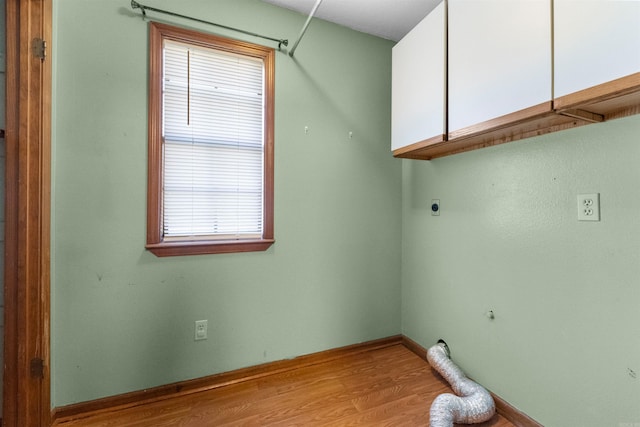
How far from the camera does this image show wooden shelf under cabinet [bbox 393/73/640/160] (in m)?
0.98

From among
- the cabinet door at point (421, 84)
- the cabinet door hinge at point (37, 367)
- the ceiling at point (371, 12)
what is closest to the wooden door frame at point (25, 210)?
the cabinet door hinge at point (37, 367)

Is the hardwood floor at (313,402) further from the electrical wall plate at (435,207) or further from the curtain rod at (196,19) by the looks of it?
the curtain rod at (196,19)

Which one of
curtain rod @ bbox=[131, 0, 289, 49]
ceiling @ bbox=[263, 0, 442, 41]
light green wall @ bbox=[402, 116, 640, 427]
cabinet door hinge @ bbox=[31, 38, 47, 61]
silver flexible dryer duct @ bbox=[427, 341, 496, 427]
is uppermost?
ceiling @ bbox=[263, 0, 442, 41]

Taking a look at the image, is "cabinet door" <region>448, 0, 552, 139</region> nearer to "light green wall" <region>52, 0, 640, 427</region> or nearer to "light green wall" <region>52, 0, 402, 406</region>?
"light green wall" <region>52, 0, 640, 427</region>

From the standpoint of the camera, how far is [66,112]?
1579 millimetres

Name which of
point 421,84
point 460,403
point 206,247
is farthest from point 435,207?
point 206,247

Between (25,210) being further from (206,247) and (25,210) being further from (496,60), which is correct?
(496,60)

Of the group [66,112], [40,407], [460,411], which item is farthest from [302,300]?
[66,112]

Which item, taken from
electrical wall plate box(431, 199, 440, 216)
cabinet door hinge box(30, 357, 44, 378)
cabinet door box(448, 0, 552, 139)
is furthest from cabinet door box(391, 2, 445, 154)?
cabinet door hinge box(30, 357, 44, 378)

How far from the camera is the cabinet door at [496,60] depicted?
1162 mm

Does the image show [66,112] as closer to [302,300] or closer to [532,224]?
[302,300]

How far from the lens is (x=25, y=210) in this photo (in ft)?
4.50

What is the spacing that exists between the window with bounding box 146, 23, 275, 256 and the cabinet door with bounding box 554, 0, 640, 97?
62.5 inches

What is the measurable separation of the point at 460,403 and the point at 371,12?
8.64ft
